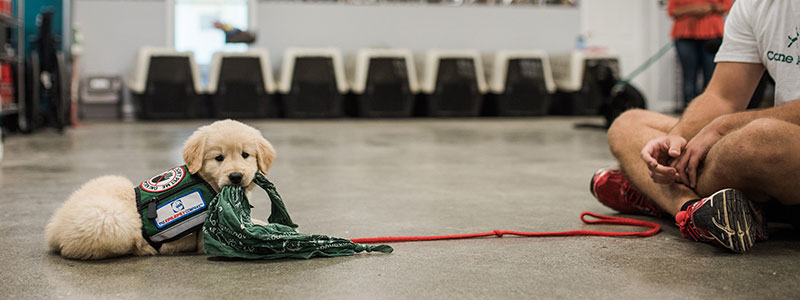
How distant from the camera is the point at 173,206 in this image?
1.30m

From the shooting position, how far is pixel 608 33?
8430 millimetres

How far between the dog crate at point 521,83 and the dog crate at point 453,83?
0.63 ft

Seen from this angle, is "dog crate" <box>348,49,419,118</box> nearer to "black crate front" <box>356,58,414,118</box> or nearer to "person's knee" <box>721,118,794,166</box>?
"black crate front" <box>356,58,414,118</box>

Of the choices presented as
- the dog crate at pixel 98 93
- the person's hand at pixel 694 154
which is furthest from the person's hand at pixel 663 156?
the dog crate at pixel 98 93

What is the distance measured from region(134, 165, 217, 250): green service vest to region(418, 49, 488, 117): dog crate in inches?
231

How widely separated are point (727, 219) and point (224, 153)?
92cm

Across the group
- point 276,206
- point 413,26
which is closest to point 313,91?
point 413,26

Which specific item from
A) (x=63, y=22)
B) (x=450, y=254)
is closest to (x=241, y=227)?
(x=450, y=254)

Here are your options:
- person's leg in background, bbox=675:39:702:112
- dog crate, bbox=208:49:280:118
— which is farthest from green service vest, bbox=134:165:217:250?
dog crate, bbox=208:49:280:118

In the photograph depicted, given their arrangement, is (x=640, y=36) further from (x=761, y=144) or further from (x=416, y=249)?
(x=416, y=249)

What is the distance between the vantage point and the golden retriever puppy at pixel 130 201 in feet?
4.18

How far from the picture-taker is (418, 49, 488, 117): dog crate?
7.11 metres

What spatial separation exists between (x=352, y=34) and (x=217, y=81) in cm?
160

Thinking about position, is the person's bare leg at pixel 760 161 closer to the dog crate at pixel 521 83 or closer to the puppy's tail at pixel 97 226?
the puppy's tail at pixel 97 226
